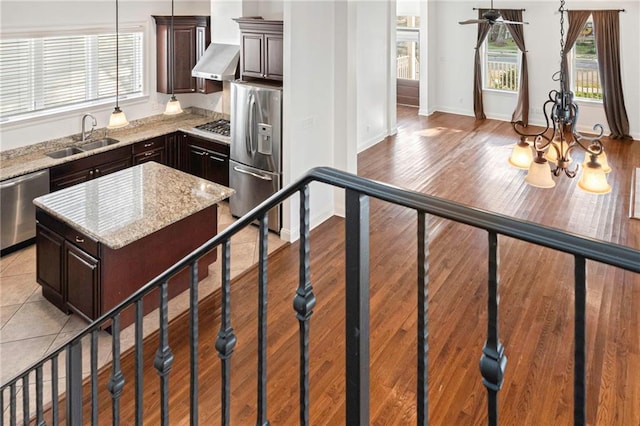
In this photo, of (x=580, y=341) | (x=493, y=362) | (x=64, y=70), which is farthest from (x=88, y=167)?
(x=580, y=341)

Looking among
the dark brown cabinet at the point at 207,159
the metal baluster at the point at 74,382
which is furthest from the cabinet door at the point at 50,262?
the dark brown cabinet at the point at 207,159

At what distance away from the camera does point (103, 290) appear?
4.21 meters

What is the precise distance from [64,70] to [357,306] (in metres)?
6.51

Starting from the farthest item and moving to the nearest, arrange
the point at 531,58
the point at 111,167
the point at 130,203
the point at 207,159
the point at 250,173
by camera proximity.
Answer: the point at 531,58 → the point at 207,159 → the point at 111,167 → the point at 250,173 → the point at 130,203

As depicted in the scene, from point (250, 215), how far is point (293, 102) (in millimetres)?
4702

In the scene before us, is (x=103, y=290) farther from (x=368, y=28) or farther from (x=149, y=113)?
(x=368, y=28)

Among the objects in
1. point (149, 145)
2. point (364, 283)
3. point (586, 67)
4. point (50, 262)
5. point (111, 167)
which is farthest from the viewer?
point (586, 67)

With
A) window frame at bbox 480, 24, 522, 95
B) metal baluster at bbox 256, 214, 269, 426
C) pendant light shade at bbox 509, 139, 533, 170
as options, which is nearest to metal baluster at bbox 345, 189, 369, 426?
metal baluster at bbox 256, 214, 269, 426

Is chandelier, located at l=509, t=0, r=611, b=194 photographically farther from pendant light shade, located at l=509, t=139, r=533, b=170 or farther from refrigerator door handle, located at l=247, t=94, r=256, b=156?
refrigerator door handle, located at l=247, t=94, r=256, b=156

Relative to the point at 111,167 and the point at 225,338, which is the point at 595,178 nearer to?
the point at 225,338

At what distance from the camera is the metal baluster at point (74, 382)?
2.14 m

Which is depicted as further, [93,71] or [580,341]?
[93,71]

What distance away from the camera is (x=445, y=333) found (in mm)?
4254

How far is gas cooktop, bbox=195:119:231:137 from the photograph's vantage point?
22.8 feet
